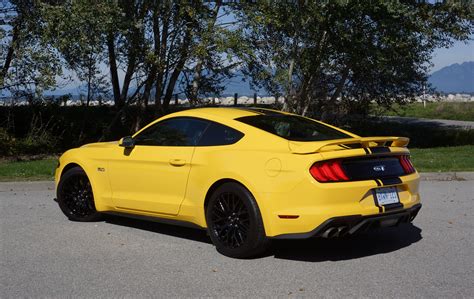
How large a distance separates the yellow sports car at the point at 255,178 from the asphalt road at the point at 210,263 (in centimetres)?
34

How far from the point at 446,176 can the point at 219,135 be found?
6.96m

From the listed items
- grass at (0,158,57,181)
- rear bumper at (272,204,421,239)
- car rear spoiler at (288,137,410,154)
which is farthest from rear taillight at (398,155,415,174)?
grass at (0,158,57,181)

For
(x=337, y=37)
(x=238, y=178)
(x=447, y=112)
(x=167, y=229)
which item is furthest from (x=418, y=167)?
(x=447, y=112)

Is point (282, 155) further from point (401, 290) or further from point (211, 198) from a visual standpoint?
point (401, 290)

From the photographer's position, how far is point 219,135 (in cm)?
648

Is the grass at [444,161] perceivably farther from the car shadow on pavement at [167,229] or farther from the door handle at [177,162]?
the door handle at [177,162]

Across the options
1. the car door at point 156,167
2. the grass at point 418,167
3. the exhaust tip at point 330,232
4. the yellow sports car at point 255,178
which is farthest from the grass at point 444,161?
the exhaust tip at point 330,232

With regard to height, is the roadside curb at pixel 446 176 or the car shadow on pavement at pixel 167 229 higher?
the roadside curb at pixel 446 176

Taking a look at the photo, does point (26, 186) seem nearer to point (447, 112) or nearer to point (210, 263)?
point (210, 263)

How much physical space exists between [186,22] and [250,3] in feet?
6.20

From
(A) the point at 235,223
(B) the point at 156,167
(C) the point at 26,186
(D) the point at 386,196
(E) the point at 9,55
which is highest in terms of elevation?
(E) the point at 9,55

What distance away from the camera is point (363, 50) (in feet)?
55.8

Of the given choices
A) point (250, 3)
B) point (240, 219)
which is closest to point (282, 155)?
point (240, 219)

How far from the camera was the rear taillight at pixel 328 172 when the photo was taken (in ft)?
18.5
